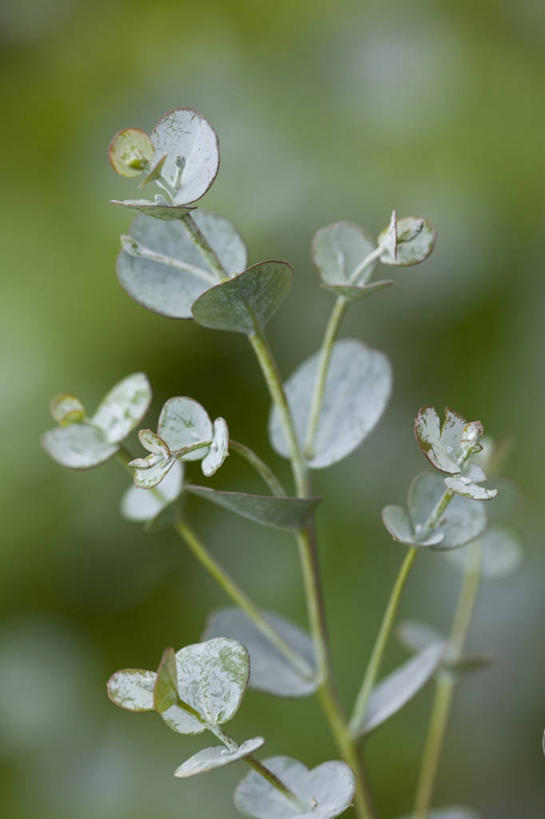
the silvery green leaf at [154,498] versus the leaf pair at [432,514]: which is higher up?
the silvery green leaf at [154,498]

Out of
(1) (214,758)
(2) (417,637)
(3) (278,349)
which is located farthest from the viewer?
(3) (278,349)

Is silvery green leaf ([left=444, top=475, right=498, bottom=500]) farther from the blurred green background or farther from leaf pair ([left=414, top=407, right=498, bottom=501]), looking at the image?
the blurred green background

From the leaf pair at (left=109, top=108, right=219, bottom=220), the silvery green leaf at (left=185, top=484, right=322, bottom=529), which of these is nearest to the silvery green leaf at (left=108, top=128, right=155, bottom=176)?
the leaf pair at (left=109, top=108, right=219, bottom=220)

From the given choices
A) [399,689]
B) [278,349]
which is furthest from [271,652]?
[278,349]

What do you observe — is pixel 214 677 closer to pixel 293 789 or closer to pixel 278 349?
pixel 293 789

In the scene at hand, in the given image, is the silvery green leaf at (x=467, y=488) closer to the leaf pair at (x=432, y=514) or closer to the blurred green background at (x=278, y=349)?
the leaf pair at (x=432, y=514)

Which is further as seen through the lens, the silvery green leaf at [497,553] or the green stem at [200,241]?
the silvery green leaf at [497,553]

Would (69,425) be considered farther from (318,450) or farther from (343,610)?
(343,610)

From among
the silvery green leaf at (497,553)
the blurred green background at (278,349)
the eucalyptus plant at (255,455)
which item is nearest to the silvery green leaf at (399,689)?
the eucalyptus plant at (255,455)
